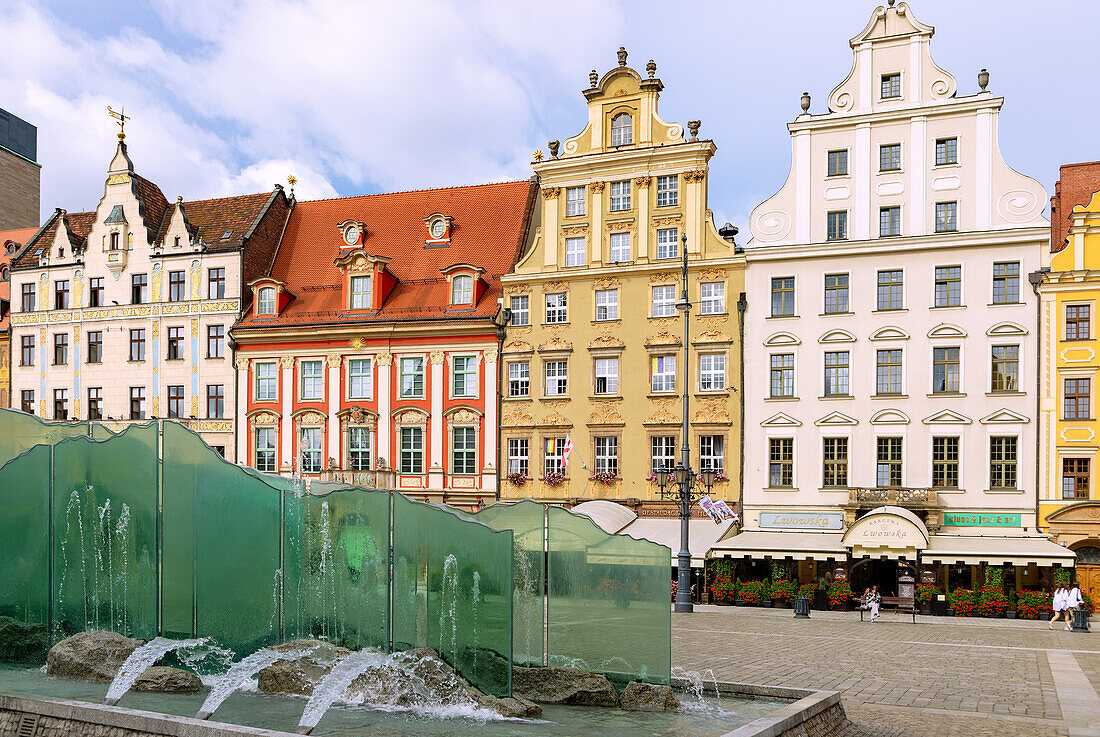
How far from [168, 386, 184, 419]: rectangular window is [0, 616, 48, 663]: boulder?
2929cm

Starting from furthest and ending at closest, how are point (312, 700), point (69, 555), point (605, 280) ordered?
point (605, 280) < point (69, 555) < point (312, 700)

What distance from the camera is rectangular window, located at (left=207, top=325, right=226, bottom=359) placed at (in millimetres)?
45406

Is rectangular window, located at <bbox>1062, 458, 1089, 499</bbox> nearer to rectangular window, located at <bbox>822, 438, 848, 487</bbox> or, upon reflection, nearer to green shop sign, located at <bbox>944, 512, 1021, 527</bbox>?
green shop sign, located at <bbox>944, 512, 1021, 527</bbox>

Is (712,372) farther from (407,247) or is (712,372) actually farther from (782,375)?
(407,247)

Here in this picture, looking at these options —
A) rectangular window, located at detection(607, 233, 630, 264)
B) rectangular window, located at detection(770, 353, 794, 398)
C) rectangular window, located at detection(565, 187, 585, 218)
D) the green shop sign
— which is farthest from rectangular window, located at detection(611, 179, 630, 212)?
the green shop sign

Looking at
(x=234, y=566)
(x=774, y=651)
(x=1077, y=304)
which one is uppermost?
(x=1077, y=304)

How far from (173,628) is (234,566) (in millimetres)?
1424

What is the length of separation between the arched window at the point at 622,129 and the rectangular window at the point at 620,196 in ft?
5.16

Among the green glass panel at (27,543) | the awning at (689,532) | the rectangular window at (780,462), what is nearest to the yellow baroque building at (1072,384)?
the rectangular window at (780,462)

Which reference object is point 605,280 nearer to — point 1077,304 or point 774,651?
point 1077,304

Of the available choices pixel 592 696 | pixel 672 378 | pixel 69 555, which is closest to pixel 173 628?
pixel 69 555

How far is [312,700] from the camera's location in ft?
39.9

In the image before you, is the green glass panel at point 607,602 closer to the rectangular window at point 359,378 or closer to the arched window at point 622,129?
the arched window at point 622,129

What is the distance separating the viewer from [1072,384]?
3469cm
